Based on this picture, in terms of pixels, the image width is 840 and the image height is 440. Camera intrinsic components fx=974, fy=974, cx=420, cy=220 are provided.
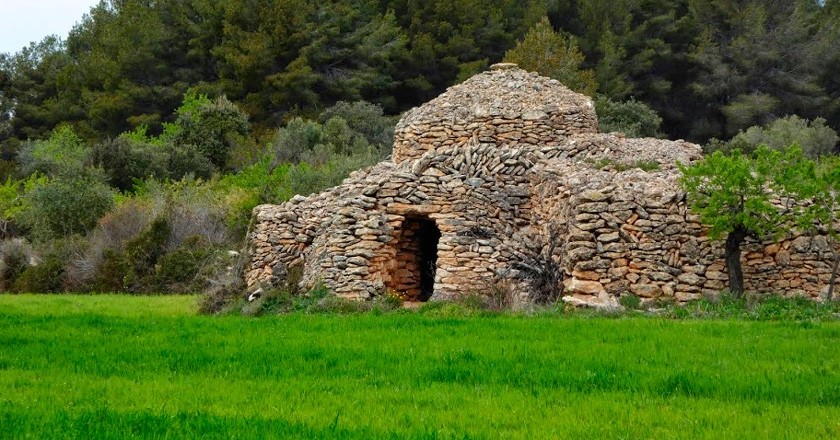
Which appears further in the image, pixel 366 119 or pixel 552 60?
pixel 366 119

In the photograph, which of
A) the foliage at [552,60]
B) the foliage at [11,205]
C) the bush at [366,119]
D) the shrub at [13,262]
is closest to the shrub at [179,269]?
the shrub at [13,262]

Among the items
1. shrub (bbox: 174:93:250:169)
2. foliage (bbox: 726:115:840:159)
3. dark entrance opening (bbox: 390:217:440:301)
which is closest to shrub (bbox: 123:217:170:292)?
dark entrance opening (bbox: 390:217:440:301)

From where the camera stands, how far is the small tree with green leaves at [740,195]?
17.6 meters

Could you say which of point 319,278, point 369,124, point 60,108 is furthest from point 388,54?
point 319,278

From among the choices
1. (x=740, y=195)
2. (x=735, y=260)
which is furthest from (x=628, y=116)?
(x=735, y=260)

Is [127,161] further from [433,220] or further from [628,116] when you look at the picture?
[433,220]

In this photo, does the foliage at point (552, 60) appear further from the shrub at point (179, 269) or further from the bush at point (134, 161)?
the shrub at point (179, 269)

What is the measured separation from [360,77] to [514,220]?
35.7 metres

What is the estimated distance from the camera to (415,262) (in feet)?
71.9

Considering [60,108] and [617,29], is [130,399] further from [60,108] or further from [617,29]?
[60,108]

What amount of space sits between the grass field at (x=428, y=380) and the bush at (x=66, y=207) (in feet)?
71.7

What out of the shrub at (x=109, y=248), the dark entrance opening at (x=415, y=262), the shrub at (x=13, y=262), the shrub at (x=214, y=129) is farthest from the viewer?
the shrub at (x=214, y=129)

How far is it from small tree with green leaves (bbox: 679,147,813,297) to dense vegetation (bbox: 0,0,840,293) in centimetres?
2312

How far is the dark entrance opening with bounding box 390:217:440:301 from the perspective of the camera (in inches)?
845
